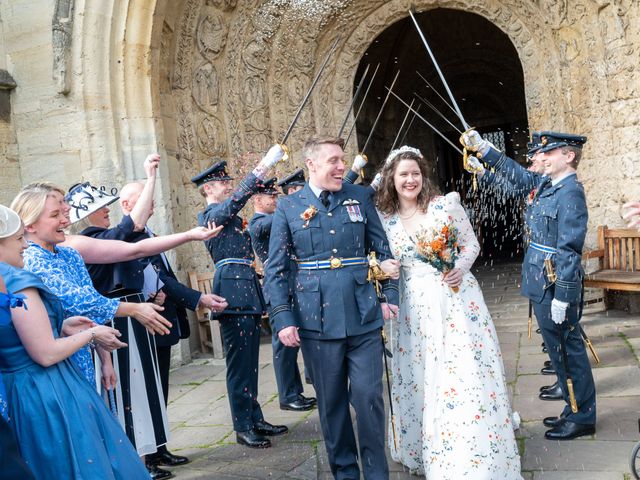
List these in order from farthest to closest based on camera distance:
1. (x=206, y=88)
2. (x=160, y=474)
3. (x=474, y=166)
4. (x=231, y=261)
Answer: (x=206, y=88) < (x=474, y=166) < (x=231, y=261) < (x=160, y=474)

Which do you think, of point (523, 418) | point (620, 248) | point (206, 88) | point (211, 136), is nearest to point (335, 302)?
point (523, 418)

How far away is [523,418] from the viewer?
454 centimetres

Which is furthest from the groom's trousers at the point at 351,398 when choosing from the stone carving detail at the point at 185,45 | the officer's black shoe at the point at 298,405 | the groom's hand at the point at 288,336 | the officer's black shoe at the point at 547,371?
the stone carving detail at the point at 185,45

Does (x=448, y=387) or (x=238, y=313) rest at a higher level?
(x=238, y=313)

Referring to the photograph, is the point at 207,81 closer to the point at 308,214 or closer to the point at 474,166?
the point at 474,166

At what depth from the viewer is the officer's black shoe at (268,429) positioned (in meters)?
4.78

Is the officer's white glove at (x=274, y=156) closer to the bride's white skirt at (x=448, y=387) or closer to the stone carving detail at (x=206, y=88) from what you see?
the bride's white skirt at (x=448, y=387)

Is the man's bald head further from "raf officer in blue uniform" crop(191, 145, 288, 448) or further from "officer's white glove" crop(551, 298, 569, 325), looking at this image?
"officer's white glove" crop(551, 298, 569, 325)

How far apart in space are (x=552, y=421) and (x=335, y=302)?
1.80 m

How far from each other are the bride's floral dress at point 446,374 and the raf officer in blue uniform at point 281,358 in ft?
4.76

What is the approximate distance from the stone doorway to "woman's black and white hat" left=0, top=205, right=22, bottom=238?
8.89 m

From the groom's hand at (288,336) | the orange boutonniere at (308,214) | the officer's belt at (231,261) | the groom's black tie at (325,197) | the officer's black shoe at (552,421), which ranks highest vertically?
the groom's black tie at (325,197)

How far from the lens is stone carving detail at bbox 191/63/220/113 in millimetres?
8461

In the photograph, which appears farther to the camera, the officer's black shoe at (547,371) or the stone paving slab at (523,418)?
the officer's black shoe at (547,371)
